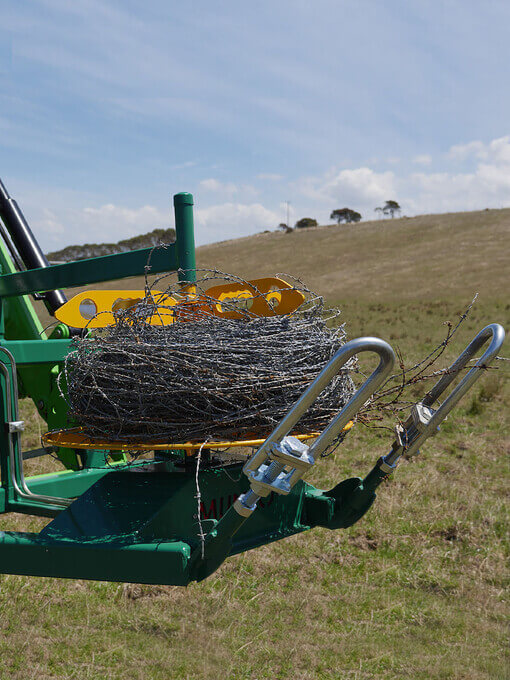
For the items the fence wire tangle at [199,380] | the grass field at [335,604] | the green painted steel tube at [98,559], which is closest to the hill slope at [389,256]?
the grass field at [335,604]

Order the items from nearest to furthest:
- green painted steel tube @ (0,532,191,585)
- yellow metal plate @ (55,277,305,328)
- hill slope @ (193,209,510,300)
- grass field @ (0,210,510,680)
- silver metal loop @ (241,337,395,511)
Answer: silver metal loop @ (241,337,395,511), green painted steel tube @ (0,532,191,585), yellow metal plate @ (55,277,305,328), grass field @ (0,210,510,680), hill slope @ (193,209,510,300)

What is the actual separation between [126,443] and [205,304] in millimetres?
759

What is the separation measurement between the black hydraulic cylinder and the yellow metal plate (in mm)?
1628

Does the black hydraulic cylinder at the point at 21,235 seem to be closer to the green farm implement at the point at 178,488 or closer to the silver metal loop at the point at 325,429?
the green farm implement at the point at 178,488

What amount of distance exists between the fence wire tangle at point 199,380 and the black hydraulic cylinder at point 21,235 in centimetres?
230

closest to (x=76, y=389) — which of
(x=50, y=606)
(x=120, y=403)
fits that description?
(x=120, y=403)

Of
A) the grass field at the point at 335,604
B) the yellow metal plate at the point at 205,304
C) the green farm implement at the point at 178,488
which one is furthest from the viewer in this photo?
the grass field at the point at 335,604

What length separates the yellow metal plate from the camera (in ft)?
8.16

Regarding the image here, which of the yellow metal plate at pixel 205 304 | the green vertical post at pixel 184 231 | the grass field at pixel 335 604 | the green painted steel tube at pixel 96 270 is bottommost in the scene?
the grass field at pixel 335 604

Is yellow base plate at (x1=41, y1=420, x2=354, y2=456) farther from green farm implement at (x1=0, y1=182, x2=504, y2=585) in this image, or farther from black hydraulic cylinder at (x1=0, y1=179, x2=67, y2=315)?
black hydraulic cylinder at (x1=0, y1=179, x2=67, y2=315)

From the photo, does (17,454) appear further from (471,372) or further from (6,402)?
(471,372)

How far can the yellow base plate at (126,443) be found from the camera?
1.92 metres

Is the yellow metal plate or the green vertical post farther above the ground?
the green vertical post

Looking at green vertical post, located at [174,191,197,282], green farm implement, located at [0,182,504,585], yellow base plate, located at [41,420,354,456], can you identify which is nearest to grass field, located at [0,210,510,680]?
green farm implement, located at [0,182,504,585]
